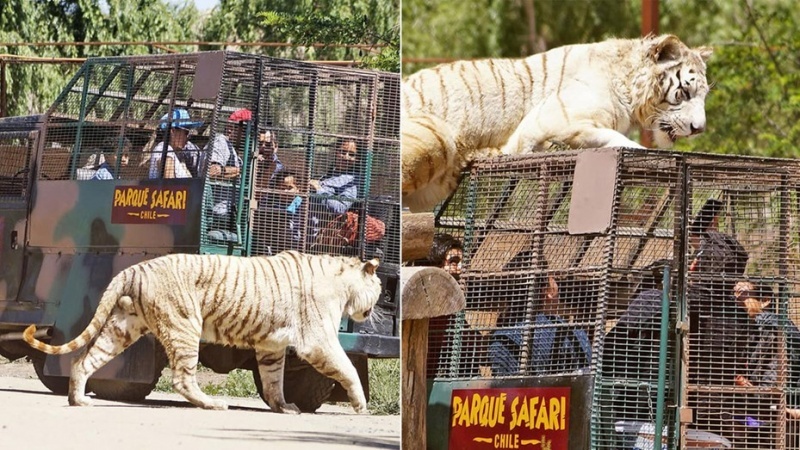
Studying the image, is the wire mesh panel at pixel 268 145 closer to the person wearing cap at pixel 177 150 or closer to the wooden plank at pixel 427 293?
the person wearing cap at pixel 177 150

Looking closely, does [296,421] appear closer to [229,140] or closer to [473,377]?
[473,377]

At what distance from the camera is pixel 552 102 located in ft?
15.5

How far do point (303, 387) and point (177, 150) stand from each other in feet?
2.53

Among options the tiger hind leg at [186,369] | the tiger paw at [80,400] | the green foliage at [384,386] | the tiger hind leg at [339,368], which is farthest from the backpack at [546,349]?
the tiger paw at [80,400]

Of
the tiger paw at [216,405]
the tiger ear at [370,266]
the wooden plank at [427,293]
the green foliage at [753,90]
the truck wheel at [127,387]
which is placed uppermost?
the green foliage at [753,90]

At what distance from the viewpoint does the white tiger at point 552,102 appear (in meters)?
4.68

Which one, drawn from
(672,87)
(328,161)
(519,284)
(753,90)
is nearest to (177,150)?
(328,161)

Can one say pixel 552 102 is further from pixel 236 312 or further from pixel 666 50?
pixel 236 312

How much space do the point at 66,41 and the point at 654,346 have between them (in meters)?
1.91

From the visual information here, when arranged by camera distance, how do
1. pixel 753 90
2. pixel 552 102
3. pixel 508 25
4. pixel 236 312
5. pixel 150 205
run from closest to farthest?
pixel 150 205, pixel 236 312, pixel 552 102, pixel 753 90, pixel 508 25

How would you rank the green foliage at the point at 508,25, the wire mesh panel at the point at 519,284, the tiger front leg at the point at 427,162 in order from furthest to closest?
the green foliage at the point at 508,25, the tiger front leg at the point at 427,162, the wire mesh panel at the point at 519,284

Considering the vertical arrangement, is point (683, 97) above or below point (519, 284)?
above

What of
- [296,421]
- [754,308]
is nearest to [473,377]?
[296,421]

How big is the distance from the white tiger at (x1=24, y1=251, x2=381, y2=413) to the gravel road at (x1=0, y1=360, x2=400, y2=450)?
6cm
